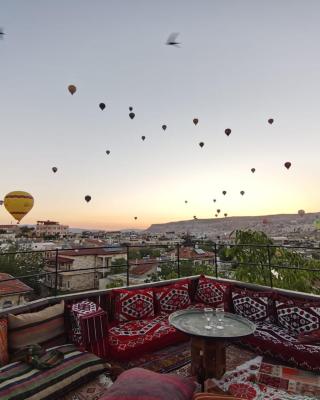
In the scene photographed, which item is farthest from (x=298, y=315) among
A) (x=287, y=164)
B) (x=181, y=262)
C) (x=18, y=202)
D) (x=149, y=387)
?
(x=18, y=202)

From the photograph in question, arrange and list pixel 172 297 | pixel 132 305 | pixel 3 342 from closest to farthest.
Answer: pixel 3 342, pixel 132 305, pixel 172 297

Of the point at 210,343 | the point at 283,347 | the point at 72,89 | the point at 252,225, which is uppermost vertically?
the point at 72,89

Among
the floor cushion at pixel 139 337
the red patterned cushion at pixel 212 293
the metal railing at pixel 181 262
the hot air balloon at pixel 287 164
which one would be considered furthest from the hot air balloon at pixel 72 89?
the hot air balloon at pixel 287 164

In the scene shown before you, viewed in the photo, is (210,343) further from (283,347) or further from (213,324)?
(283,347)

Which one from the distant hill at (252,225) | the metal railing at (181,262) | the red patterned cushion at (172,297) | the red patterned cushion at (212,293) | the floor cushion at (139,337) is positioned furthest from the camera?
the distant hill at (252,225)

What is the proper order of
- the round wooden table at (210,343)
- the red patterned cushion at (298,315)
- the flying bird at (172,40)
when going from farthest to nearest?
the flying bird at (172,40) < the red patterned cushion at (298,315) < the round wooden table at (210,343)

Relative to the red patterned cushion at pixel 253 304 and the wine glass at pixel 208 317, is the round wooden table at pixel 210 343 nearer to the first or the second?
the wine glass at pixel 208 317

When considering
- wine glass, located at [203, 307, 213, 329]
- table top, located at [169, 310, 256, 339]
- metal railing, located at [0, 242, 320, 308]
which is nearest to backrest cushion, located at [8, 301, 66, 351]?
metal railing, located at [0, 242, 320, 308]
